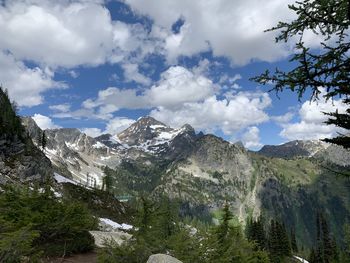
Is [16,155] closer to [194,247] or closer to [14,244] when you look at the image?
[194,247]

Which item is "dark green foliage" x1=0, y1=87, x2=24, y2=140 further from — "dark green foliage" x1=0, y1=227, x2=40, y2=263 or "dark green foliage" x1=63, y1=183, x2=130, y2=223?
"dark green foliage" x1=0, y1=227, x2=40, y2=263

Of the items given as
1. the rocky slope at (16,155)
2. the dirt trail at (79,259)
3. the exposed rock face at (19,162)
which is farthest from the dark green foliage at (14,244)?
the rocky slope at (16,155)

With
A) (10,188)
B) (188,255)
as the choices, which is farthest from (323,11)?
(10,188)

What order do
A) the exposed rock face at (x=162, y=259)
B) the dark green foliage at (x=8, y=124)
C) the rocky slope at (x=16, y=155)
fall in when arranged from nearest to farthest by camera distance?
the exposed rock face at (x=162, y=259) → the rocky slope at (x=16, y=155) → the dark green foliage at (x=8, y=124)

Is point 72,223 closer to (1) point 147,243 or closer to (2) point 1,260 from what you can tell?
(1) point 147,243

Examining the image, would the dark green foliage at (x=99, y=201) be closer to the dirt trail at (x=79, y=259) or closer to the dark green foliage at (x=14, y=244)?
the dirt trail at (x=79, y=259)

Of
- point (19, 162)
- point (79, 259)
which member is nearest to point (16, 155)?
point (19, 162)

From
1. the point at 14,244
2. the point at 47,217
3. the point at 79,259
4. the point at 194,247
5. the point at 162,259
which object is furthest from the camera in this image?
the point at 79,259

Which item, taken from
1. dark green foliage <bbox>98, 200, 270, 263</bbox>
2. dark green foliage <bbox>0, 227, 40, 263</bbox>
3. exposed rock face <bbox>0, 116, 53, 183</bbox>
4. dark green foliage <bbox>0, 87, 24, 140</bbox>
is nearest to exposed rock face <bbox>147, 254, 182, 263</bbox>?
dark green foliage <bbox>98, 200, 270, 263</bbox>

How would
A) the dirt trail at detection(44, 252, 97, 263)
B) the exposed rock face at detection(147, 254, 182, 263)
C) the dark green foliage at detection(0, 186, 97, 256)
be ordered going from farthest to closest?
1. the dirt trail at detection(44, 252, 97, 263)
2. the dark green foliage at detection(0, 186, 97, 256)
3. the exposed rock face at detection(147, 254, 182, 263)

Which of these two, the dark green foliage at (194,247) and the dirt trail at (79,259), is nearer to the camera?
the dark green foliage at (194,247)

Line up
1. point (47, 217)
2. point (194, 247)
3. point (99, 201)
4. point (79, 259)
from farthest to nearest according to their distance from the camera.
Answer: point (99, 201) → point (79, 259) → point (47, 217) → point (194, 247)

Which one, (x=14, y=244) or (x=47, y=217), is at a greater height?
(x=47, y=217)

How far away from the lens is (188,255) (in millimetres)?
16250
